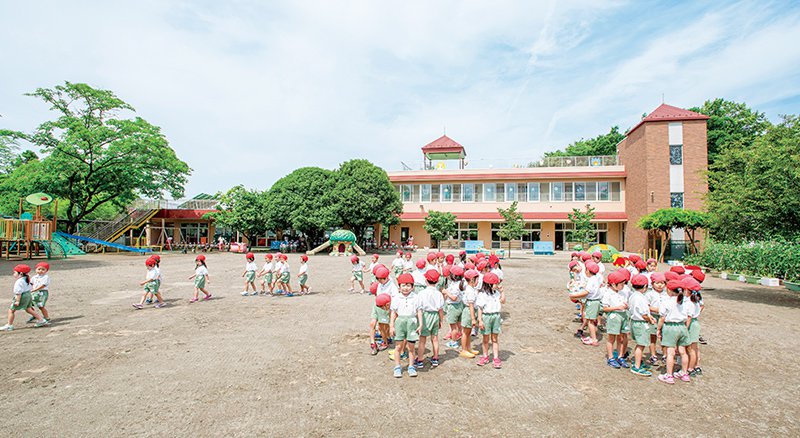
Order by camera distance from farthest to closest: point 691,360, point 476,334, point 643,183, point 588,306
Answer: point 643,183, point 476,334, point 588,306, point 691,360

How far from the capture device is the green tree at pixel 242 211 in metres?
34.5

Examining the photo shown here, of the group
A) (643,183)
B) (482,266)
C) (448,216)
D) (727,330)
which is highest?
(643,183)

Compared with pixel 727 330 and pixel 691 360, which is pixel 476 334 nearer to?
pixel 691 360

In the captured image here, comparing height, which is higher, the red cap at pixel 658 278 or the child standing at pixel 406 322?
the red cap at pixel 658 278

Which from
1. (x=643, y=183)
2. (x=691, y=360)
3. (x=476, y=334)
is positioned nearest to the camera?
(x=691, y=360)

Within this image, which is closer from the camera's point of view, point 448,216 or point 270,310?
point 270,310

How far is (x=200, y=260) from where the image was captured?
35.1ft

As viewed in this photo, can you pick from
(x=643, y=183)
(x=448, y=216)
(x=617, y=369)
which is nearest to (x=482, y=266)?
(x=617, y=369)

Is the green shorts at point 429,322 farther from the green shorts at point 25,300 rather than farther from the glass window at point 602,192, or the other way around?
the glass window at point 602,192

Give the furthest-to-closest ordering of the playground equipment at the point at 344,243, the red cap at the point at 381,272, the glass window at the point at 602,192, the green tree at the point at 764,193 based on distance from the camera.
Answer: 1. the glass window at the point at 602,192
2. the playground equipment at the point at 344,243
3. the green tree at the point at 764,193
4. the red cap at the point at 381,272

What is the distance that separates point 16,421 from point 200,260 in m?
6.66

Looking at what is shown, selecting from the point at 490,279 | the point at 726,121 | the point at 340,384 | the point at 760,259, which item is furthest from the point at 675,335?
the point at 726,121

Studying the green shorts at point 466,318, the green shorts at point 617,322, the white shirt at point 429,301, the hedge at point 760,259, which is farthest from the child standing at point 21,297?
the hedge at point 760,259

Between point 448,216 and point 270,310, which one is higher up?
point 448,216
